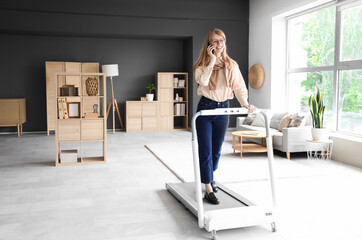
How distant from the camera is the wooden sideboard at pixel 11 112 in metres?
8.22

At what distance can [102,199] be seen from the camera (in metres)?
3.69

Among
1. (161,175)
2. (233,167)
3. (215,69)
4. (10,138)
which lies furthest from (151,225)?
(10,138)

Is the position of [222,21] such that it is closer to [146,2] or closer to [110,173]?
[146,2]

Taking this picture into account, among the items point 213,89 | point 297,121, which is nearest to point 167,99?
point 297,121

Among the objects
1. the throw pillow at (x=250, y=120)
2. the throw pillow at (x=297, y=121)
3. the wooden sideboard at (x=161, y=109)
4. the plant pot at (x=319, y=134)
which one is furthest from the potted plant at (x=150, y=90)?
the plant pot at (x=319, y=134)

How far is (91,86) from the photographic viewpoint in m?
5.31

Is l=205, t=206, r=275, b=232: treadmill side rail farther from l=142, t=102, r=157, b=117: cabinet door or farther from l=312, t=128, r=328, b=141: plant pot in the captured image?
l=142, t=102, r=157, b=117: cabinet door

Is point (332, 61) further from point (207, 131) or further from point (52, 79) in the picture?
point (52, 79)

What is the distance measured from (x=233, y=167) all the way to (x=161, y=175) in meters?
1.09

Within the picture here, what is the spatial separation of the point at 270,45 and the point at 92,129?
4.81 metres

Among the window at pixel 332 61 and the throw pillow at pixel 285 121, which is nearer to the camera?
the window at pixel 332 61

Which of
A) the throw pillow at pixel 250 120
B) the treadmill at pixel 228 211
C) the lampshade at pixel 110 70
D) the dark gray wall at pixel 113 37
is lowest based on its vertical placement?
the treadmill at pixel 228 211

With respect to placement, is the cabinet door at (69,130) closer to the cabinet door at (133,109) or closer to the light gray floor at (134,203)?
the light gray floor at (134,203)

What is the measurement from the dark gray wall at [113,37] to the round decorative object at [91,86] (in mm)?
3510
